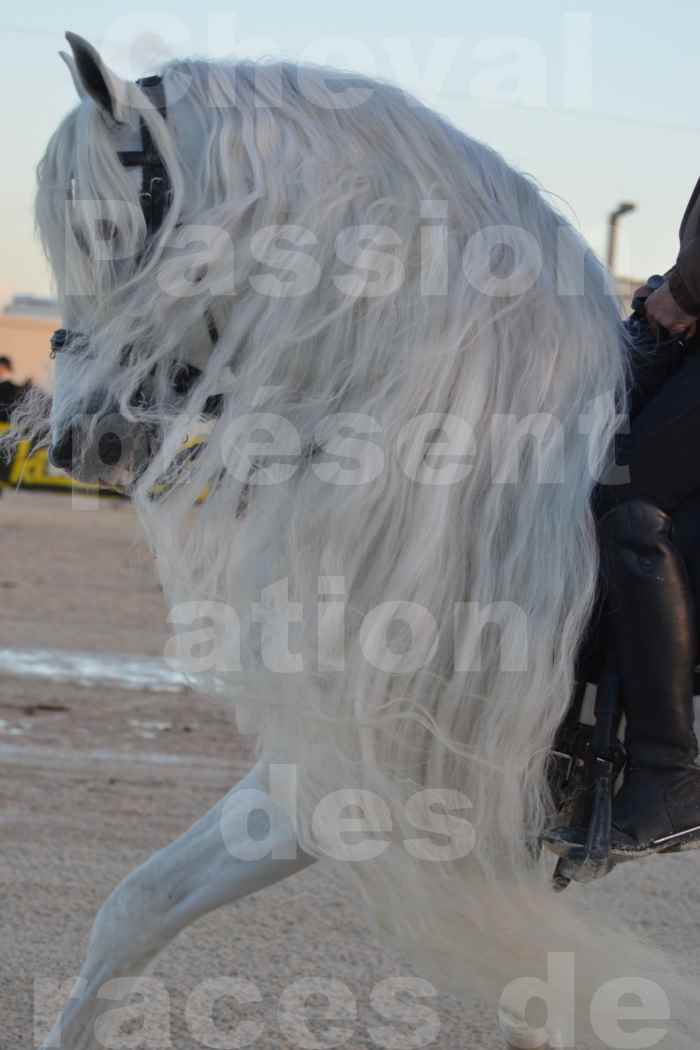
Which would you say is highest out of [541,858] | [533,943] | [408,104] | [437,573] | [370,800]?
[408,104]

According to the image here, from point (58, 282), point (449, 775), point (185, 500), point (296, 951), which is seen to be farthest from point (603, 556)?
point (296, 951)

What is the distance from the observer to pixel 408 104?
2.62m

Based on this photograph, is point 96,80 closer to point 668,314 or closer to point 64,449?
point 64,449

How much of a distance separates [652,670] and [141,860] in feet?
9.28

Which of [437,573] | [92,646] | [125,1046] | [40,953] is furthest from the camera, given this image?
[92,646]

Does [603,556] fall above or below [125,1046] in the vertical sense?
above

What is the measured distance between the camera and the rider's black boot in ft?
8.07

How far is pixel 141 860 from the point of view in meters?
4.84

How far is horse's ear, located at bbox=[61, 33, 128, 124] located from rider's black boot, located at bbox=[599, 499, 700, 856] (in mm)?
1120

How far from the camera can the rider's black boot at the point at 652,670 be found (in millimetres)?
2461

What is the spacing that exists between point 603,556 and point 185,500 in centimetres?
75

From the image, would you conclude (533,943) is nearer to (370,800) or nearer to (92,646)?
(370,800)

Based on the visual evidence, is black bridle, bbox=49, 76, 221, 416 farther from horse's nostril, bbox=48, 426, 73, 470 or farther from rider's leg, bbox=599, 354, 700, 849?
rider's leg, bbox=599, 354, 700, 849

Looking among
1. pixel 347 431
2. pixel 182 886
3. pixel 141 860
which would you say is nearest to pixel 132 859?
pixel 141 860
